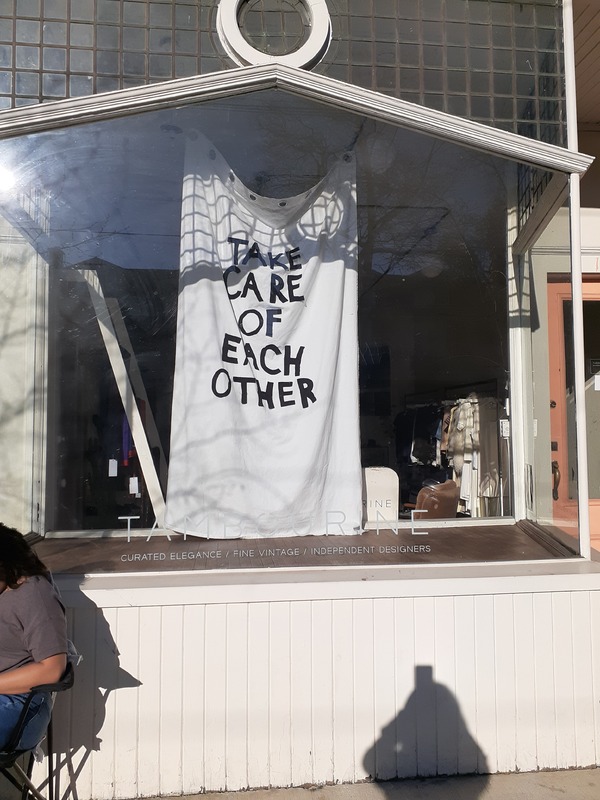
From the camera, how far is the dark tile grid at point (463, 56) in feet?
12.8

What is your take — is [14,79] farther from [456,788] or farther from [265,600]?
[456,788]

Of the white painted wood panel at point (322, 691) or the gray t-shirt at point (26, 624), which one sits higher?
the gray t-shirt at point (26, 624)

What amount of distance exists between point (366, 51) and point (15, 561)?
3.18 m

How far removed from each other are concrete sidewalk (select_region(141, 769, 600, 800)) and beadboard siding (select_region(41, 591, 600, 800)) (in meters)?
0.05

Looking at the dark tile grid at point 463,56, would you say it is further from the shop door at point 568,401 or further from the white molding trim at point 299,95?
the shop door at point 568,401

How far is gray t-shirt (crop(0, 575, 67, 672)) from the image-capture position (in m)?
2.66

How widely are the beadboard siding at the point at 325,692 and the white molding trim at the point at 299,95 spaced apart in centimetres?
240

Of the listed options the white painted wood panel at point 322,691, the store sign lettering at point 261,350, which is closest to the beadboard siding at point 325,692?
the white painted wood panel at point 322,691

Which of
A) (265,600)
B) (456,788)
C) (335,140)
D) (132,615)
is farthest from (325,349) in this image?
(456,788)

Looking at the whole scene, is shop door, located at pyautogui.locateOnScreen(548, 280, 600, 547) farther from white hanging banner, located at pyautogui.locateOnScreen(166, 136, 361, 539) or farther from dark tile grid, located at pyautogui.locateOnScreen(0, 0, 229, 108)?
dark tile grid, located at pyautogui.locateOnScreen(0, 0, 229, 108)

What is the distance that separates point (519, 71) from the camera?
4102mm

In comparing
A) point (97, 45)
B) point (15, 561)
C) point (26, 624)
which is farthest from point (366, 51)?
point (26, 624)

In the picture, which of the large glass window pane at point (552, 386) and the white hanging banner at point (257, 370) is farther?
the white hanging banner at point (257, 370)

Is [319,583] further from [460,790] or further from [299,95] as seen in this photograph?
[299,95]
